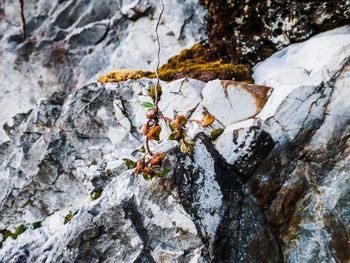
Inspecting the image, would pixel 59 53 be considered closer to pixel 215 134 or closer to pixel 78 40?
pixel 78 40

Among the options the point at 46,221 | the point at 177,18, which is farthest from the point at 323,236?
the point at 177,18

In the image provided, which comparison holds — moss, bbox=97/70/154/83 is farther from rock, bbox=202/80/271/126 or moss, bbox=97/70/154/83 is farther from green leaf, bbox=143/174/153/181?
green leaf, bbox=143/174/153/181

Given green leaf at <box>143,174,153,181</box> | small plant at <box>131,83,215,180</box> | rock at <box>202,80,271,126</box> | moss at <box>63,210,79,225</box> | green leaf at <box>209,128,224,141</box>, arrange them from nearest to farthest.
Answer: small plant at <box>131,83,215,180</box>
green leaf at <box>143,174,153,181</box>
green leaf at <box>209,128,224,141</box>
rock at <box>202,80,271,126</box>
moss at <box>63,210,79,225</box>

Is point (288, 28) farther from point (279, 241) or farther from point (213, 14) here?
point (279, 241)

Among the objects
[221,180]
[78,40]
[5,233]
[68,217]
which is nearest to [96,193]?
[68,217]

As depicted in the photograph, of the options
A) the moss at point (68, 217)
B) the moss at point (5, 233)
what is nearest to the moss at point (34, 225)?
the moss at point (5, 233)

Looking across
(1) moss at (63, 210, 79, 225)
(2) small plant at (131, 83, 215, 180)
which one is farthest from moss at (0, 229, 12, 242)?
(2) small plant at (131, 83, 215, 180)
